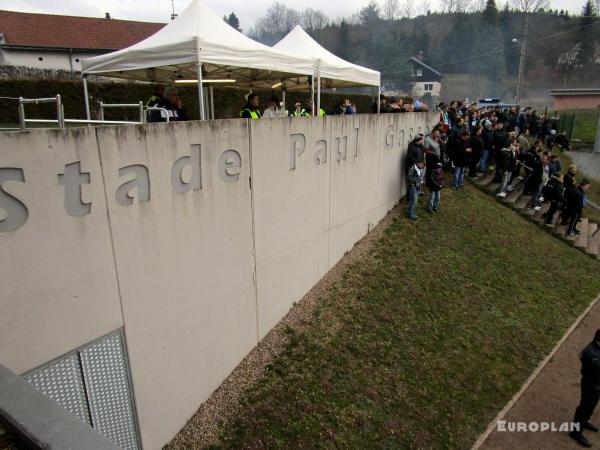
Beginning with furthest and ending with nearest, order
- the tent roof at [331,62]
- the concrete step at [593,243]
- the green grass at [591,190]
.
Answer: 1. the green grass at [591,190]
2. the concrete step at [593,243]
3. the tent roof at [331,62]

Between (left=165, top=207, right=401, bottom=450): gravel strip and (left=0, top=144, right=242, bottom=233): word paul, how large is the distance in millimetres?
2519

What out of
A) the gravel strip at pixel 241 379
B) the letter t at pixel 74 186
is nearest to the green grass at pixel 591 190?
the gravel strip at pixel 241 379

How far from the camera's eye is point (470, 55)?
2414 inches

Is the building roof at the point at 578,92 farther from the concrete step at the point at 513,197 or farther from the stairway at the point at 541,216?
the concrete step at the point at 513,197

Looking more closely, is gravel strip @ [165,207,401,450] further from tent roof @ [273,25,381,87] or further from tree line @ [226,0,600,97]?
tree line @ [226,0,600,97]

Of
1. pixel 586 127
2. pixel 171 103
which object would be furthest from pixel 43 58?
pixel 586 127

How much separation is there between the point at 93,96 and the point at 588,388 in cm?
1566

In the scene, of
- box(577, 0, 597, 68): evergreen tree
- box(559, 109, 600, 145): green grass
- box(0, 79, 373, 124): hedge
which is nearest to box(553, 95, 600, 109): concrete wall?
box(559, 109, 600, 145): green grass

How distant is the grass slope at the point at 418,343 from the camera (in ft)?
17.3

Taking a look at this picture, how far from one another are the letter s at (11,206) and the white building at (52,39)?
94.3 feet

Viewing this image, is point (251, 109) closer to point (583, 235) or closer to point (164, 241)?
point (164, 241)

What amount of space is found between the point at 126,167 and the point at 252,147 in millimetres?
1935

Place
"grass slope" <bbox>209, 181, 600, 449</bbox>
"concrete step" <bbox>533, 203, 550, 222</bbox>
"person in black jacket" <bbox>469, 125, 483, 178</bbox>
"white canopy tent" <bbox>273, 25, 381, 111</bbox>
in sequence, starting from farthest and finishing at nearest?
"person in black jacket" <bbox>469, 125, 483, 178</bbox> → "concrete step" <bbox>533, 203, 550, 222</bbox> → "white canopy tent" <bbox>273, 25, 381, 111</bbox> → "grass slope" <bbox>209, 181, 600, 449</bbox>

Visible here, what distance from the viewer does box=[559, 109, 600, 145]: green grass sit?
28.4 m
